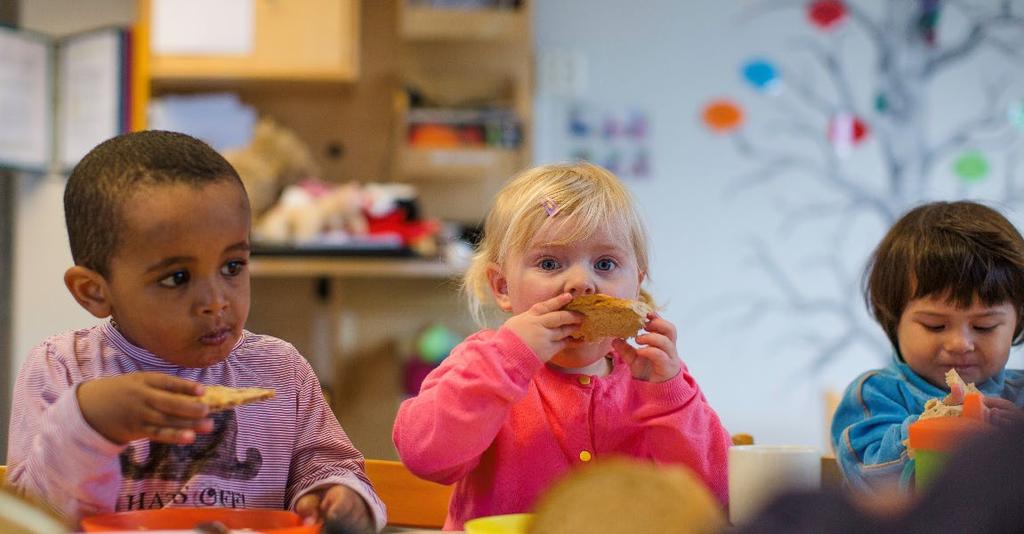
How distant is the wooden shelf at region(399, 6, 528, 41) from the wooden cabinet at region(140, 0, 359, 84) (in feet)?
A: 0.61

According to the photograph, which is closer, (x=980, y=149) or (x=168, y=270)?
(x=168, y=270)

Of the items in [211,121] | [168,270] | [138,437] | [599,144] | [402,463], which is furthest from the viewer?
[599,144]

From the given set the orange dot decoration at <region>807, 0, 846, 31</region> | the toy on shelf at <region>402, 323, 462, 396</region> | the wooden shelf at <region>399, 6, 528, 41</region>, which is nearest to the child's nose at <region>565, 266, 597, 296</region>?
the toy on shelf at <region>402, 323, 462, 396</region>

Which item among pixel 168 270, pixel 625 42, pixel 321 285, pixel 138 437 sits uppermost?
pixel 625 42

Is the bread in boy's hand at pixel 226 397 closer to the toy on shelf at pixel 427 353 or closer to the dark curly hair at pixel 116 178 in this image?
the dark curly hair at pixel 116 178

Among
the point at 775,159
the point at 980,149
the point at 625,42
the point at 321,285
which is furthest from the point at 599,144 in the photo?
the point at 980,149

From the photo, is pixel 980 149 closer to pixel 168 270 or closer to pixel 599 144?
pixel 599 144

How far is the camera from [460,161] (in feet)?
11.5

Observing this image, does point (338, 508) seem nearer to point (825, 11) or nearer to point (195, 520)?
point (195, 520)

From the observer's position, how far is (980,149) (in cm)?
403

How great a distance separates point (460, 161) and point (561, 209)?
2.26m

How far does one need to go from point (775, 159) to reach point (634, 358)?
2.94 m

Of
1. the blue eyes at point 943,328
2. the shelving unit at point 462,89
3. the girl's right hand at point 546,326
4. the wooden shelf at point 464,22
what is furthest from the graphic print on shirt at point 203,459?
the wooden shelf at point 464,22

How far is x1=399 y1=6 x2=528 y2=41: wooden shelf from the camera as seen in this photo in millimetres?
3490
